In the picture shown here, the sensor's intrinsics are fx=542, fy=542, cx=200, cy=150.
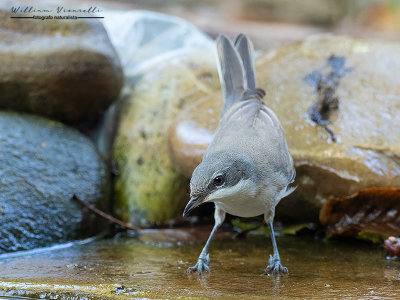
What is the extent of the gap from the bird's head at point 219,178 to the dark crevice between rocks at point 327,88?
5.25 feet

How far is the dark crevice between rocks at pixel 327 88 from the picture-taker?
4.86m

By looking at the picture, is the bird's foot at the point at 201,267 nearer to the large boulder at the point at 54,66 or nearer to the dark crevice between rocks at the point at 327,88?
the dark crevice between rocks at the point at 327,88

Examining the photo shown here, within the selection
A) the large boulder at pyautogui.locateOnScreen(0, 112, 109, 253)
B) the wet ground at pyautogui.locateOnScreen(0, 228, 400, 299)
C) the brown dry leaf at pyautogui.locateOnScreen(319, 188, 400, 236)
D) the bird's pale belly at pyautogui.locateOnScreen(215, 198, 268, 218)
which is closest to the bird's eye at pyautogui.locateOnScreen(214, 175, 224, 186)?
the bird's pale belly at pyautogui.locateOnScreen(215, 198, 268, 218)

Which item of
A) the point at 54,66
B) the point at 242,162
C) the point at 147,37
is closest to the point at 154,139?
the point at 54,66

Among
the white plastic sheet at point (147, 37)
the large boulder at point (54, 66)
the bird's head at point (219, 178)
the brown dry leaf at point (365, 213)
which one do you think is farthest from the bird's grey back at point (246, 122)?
the white plastic sheet at point (147, 37)

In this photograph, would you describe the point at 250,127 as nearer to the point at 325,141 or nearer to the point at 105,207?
the point at 325,141

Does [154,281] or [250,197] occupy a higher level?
[250,197]

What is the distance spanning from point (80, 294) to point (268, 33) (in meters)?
9.79

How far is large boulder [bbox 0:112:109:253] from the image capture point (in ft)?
14.5

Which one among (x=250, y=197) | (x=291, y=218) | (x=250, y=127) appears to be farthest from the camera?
(x=291, y=218)

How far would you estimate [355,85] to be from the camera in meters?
5.20

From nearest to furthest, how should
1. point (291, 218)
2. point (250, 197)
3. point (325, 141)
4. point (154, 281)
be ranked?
point (154, 281) → point (250, 197) → point (325, 141) → point (291, 218)

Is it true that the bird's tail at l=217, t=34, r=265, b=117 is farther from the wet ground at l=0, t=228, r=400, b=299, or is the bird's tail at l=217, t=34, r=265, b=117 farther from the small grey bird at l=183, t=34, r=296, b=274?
the wet ground at l=0, t=228, r=400, b=299

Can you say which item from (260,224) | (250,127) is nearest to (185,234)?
(260,224)
